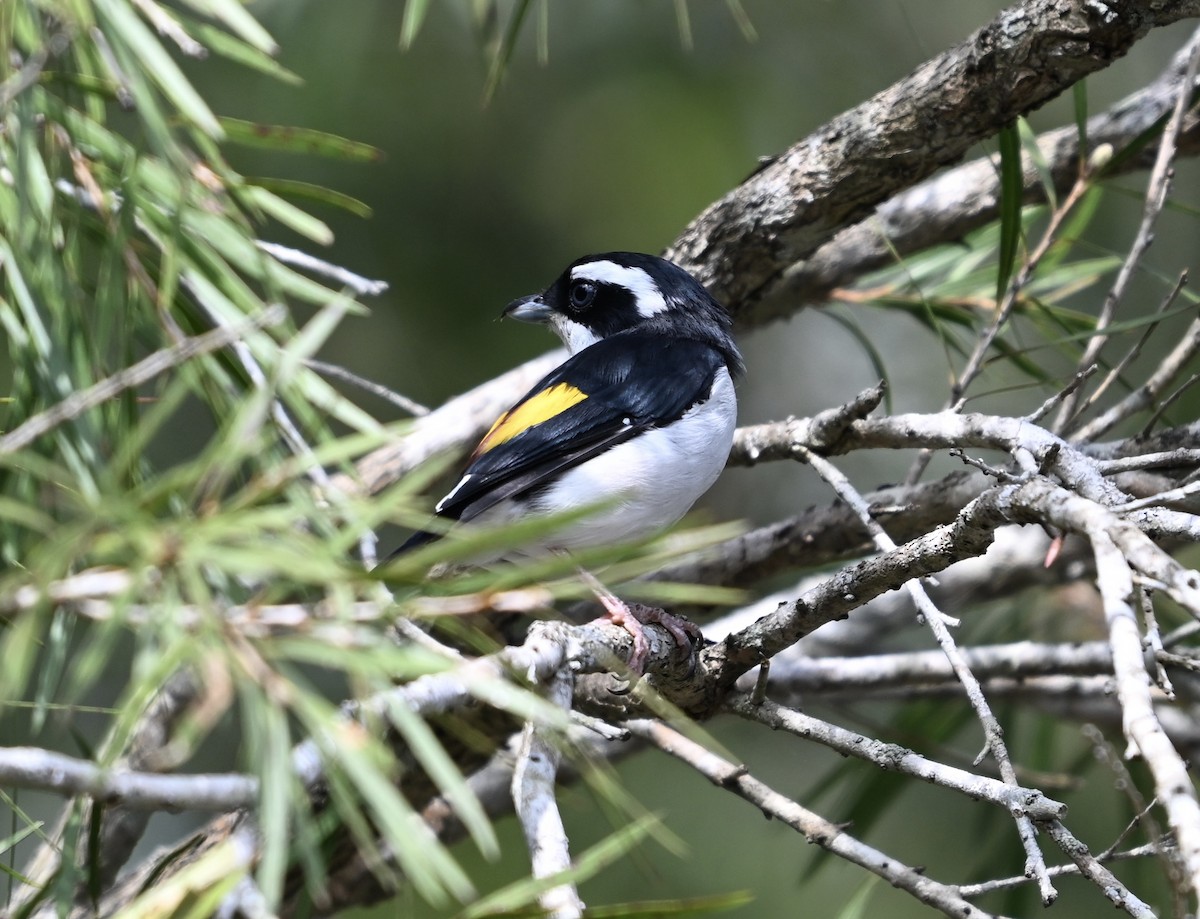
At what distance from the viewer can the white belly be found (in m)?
3.10

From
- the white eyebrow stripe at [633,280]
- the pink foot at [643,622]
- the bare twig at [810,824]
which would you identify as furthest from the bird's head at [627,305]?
the bare twig at [810,824]

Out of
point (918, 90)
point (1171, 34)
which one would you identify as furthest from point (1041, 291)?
point (1171, 34)

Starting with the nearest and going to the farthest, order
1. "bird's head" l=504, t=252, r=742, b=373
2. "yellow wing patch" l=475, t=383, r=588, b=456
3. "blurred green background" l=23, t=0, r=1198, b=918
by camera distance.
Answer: "yellow wing patch" l=475, t=383, r=588, b=456 → "bird's head" l=504, t=252, r=742, b=373 → "blurred green background" l=23, t=0, r=1198, b=918

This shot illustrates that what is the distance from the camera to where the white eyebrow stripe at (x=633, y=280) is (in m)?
3.71

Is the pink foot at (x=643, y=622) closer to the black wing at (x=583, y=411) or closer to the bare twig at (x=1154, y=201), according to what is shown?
the black wing at (x=583, y=411)

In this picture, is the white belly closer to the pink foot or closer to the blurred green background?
the pink foot

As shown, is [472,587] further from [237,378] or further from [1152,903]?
[1152,903]

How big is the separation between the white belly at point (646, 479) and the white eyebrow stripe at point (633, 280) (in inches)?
24.1

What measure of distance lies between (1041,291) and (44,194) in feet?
12.1

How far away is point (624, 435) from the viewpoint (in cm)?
323

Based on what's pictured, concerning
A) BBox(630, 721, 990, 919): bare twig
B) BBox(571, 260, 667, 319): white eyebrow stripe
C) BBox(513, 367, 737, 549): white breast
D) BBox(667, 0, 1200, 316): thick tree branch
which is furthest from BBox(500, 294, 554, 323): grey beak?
BBox(630, 721, 990, 919): bare twig

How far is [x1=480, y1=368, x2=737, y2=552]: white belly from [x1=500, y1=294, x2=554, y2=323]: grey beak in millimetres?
1001

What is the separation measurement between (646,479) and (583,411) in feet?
0.89

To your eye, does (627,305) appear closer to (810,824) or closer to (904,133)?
(904,133)
